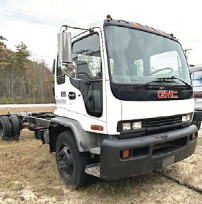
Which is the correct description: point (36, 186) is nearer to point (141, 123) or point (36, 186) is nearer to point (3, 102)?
point (141, 123)

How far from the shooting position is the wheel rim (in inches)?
134

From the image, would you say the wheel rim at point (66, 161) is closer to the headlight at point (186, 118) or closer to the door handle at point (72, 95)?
the door handle at point (72, 95)

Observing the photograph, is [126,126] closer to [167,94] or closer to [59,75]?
[167,94]

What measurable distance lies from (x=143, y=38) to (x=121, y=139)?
1536mm

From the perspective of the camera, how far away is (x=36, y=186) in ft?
11.8

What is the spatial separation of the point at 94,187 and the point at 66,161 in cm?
61

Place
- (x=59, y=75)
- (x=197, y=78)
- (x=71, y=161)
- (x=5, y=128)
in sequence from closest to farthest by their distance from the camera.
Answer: (x=71, y=161)
(x=59, y=75)
(x=5, y=128)
(x=197, y=78)

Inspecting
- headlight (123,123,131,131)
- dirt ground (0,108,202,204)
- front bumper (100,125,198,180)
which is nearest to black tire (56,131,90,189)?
dirt ground (0,108,202,204)

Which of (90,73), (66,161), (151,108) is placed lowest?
(66,161)

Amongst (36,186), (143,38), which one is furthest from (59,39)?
(36,186)

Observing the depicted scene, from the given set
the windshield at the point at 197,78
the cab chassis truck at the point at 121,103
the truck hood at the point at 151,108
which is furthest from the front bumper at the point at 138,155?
the windshield at the point at 197,78

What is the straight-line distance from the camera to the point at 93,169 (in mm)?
2990

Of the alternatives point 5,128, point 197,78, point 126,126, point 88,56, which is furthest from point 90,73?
point 197,78

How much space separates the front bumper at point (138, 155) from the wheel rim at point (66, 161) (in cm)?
78
